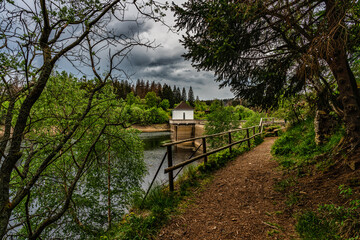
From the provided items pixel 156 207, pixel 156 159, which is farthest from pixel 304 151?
pixel 156 159

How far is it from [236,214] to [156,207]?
1.47 metres

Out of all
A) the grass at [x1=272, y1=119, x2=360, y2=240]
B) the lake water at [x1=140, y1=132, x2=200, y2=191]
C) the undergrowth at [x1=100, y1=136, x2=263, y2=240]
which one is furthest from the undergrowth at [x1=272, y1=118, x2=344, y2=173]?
the lake water at [x1=140, y1=132, x2=200, y2=191]

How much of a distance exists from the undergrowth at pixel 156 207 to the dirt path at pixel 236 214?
0.20 metres

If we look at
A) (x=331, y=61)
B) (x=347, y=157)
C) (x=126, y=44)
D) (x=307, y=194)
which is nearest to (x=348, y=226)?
(x=307, y=194)

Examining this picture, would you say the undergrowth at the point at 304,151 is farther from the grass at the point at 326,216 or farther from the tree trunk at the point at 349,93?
the tree trunk at the point at 349,93

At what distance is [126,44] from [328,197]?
14.6 ft

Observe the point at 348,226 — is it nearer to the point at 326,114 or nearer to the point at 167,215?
the point at 167,215

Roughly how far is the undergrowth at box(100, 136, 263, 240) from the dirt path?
0.64ft

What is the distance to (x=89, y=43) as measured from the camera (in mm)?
3102

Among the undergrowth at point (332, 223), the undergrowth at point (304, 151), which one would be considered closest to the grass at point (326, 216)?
the undergrowth at point (332, 223)

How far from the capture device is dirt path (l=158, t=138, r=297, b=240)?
2588mm

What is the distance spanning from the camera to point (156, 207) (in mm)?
3195

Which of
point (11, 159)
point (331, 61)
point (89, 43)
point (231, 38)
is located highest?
point (231, 38)

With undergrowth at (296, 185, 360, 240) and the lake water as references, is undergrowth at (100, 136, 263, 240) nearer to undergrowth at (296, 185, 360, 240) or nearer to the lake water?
the lake water
